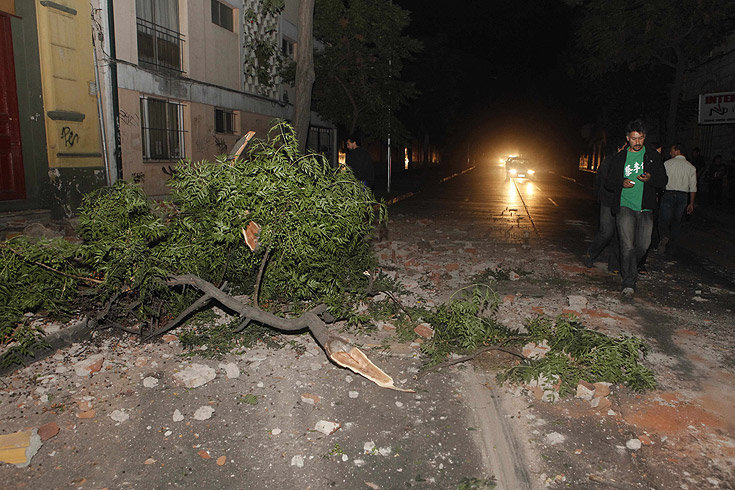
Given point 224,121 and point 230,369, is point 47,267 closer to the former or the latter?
point 230,369

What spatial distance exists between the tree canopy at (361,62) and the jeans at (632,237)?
14.7 metres

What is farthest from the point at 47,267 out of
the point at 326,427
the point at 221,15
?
the point at 221,15

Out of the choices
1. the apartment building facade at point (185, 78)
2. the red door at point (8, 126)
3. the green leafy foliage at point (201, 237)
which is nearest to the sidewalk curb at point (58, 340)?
the green leafy foliage at point (201, 237)

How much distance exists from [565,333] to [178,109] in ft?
43.6

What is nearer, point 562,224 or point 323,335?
point 323,335

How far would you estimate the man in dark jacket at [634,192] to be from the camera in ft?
20.0

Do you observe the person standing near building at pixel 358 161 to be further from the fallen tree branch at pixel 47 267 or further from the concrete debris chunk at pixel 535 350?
the fallen tree branch at pixel 47 267

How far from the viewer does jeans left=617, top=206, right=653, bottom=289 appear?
6.26 m

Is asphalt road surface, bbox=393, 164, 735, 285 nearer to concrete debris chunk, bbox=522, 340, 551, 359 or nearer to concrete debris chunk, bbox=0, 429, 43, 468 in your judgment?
concrete debris chunk, bbox=522, 340, 551, 359

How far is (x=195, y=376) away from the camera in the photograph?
3.86 meters

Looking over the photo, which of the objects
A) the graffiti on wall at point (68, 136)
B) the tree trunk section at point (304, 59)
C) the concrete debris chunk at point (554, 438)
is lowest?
the concrete debris chunk at point (554, 438)

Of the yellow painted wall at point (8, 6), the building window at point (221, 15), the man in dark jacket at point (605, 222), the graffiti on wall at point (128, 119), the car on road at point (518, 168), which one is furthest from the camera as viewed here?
the car on road at point (518, 168)

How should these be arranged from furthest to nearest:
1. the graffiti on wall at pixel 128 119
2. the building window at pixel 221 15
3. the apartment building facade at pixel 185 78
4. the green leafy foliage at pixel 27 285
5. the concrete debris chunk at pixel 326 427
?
the building window at pixel 221 15 < the apartment building facade at pixel 185 78 < the graffiti on wall at pixel 128 119 < the green leafy foliage at pixel 27 285 < the concrete debris chunk at pixel 326 427

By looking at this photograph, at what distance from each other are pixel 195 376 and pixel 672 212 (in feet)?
29.1
